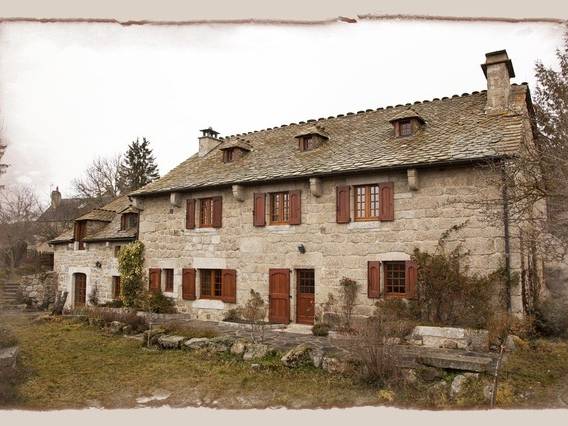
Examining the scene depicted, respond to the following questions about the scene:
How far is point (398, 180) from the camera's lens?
1204cm

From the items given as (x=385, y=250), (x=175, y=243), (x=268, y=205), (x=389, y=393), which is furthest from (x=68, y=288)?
(x=389, y=393)

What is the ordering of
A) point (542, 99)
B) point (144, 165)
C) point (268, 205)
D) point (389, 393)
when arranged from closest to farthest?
point (389, 393) < point (542, 99) < point (268, 205) < point (144, 165)

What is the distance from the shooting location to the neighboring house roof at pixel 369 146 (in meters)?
11.4

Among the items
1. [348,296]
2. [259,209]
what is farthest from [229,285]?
[348,296]

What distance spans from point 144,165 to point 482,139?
31.9 metres

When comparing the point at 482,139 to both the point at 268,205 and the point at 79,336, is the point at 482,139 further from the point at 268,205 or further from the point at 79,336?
the point at 79,336

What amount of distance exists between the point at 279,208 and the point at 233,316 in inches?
156

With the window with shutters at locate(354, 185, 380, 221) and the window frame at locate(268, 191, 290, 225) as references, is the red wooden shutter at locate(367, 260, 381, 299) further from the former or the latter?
the window frame at locate(268, 191, 290, 225)

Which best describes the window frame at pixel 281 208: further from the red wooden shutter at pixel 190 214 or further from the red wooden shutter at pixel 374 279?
the red wooden shutter at pixel 190 214

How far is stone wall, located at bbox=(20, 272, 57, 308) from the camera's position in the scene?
22641 mm

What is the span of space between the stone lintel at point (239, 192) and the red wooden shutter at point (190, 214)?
7.12 feet

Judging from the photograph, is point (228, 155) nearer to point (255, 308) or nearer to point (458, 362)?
point (255, 308)

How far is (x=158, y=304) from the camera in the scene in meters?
15.9

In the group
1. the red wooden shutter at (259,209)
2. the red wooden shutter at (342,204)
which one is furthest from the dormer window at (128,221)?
the red wooden shutter at (342,204)
